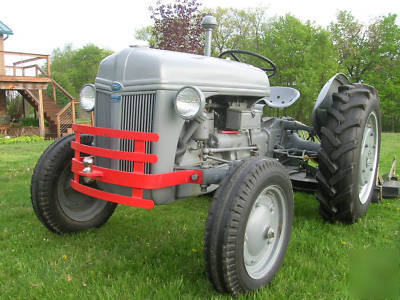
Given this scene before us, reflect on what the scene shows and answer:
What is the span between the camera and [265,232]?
248 centimetres

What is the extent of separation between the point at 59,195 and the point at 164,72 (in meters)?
1.55

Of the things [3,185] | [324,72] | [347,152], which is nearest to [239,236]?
[347,152]

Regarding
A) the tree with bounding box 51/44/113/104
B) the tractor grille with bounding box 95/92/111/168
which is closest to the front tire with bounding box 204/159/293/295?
the tractor grille with bounding box 95/92/111/168

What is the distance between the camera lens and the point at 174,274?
2.58m

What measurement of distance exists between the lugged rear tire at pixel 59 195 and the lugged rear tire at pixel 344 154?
6.94ft

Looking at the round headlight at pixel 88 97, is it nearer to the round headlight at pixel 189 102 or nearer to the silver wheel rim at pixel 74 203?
the silver wheel rim at pixel 74 203

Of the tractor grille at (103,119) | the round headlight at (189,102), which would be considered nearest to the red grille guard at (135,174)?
the tractor grille at (103,119)

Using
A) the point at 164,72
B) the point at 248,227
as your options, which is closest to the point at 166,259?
the point at 248,227

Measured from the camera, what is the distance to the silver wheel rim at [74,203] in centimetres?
318

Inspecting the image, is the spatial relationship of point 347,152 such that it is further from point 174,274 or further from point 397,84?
point 397,84

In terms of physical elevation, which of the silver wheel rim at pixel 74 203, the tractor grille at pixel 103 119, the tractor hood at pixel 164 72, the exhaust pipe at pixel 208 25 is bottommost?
the silver wheel rim at pixel 74 203

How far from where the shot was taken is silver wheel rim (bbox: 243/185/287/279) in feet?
7.86

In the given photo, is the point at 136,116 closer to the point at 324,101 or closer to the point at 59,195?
the point at 59,195

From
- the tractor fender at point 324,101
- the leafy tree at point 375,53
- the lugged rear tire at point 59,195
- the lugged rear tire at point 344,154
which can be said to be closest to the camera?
the lugged rear tire at point 59,195
